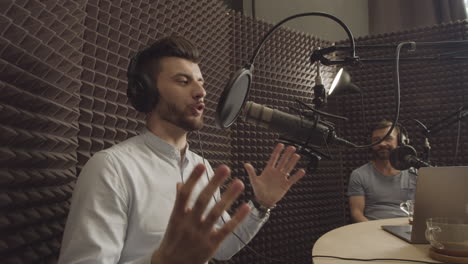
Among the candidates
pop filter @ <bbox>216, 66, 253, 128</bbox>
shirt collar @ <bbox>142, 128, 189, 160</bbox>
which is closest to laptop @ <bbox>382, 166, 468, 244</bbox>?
pop filter @ <bbox>216, 66, 253, 128</bbox>

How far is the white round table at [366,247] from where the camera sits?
0.98 m

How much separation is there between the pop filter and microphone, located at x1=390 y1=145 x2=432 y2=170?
1.00 m

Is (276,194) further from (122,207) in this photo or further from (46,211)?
(46,211)

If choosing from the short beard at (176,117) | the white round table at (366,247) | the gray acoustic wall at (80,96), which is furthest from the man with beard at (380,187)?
the short beard at (176,117)

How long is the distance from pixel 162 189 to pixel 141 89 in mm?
390

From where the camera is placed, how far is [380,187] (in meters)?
2.60

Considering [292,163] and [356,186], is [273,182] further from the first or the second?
[356,186]

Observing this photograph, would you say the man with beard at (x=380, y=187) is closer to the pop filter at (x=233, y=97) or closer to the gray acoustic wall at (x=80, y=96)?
the gray acoustic wall at (x=80, y=96)

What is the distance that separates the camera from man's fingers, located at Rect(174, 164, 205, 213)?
1.83 feet

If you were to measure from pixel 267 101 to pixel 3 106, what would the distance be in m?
2.08

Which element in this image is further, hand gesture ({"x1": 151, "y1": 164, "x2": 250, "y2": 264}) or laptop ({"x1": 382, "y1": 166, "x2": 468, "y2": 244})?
laptop ({"x1": 382, "y1": 166, "x2": 468, "y2": 244})

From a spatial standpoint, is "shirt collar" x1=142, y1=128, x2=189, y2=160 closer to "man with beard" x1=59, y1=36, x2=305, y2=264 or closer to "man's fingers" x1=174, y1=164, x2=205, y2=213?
"man with beard" x1=59, y1=36, x2=305, y2=264

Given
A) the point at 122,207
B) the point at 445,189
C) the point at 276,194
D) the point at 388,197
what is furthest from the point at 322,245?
the point at 388,197

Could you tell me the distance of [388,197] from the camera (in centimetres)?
256
